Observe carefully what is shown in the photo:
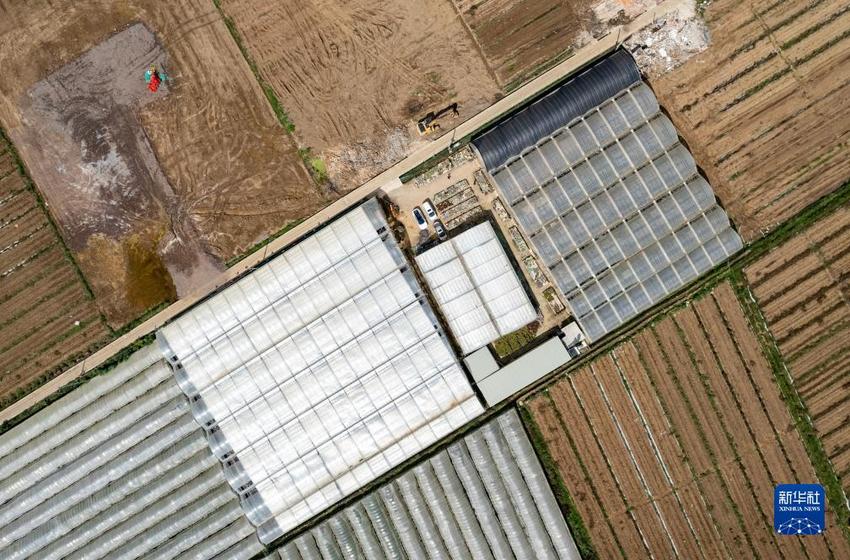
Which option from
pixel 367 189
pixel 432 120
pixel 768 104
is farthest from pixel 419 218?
pixel 768 104

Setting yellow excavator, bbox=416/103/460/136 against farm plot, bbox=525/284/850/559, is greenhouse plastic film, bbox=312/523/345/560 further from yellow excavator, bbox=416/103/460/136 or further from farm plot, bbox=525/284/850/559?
yellow excavator, bbox=416/103/460/136

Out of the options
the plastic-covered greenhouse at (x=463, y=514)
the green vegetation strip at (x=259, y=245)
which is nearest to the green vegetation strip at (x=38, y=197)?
the green vegetation strip at (x=259, y=245)

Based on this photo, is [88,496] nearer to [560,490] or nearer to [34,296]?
[34,296]

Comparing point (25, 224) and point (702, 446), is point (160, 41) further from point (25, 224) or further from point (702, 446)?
point (702, 446)

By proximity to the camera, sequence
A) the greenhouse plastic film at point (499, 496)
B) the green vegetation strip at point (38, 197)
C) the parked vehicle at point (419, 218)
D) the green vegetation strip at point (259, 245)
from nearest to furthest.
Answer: the greenhouse plastic film at point (499, 496) < the parked vehicle at point (419, 218) < the green vegetation strip at point (259, 245) < the green vegetation strip at point (38, 197)

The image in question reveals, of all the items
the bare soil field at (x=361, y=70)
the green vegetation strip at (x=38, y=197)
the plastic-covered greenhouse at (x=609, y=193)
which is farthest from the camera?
the green vegetation strip at (x=38, y=197)

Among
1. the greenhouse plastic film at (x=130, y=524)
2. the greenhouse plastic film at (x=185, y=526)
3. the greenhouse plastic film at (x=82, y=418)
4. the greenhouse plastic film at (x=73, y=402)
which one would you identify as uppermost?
the greenhouse plastic film at (x=73, y=402)

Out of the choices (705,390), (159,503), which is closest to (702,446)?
(705,390)

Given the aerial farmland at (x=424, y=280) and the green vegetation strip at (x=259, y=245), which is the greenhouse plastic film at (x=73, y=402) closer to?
the aerial farmland at (x=424, y=280)
